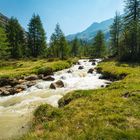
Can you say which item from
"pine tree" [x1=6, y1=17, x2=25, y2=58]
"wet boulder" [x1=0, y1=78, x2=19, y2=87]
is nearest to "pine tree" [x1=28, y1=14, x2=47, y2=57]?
"pine tree" [x1=6, y1=17, x2=25, y2=58]

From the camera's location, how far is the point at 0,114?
60.1ft

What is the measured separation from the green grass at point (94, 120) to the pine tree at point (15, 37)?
61048mm

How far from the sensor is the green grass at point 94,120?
35.8ft

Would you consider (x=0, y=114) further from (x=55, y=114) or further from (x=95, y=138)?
(x=95, y=138)

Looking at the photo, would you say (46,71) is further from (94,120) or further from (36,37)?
(36,37)

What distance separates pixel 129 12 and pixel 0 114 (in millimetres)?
50694

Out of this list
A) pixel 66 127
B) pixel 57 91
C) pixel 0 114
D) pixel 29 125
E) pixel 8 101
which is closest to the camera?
pixel 66 127

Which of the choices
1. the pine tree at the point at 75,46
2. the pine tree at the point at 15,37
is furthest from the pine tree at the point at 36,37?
the pine tree at the point at 75,46

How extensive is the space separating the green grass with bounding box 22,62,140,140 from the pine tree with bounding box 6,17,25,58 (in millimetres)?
61048

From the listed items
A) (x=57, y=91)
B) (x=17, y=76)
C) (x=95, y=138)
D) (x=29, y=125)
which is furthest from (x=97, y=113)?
(x=17, y=76)

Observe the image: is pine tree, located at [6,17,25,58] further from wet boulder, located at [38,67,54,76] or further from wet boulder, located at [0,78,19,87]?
wet boulder, located at [0,78,19,87]

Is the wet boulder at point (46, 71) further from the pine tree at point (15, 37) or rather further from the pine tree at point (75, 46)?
the pine tree at point (75, 46)

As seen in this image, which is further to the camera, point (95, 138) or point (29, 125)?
point (29, 125)

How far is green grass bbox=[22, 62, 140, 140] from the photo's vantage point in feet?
35.8
